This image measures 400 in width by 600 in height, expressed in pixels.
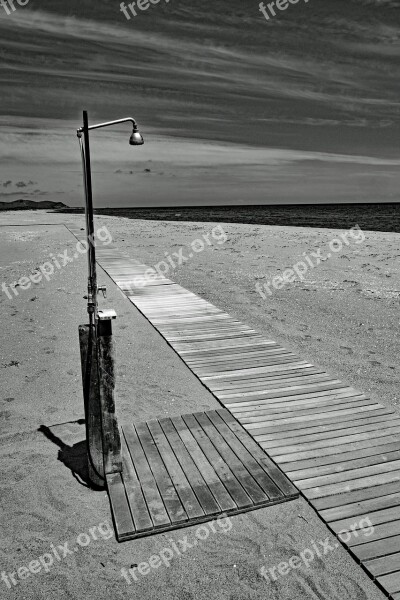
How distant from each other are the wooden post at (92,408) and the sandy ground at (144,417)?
259 mm

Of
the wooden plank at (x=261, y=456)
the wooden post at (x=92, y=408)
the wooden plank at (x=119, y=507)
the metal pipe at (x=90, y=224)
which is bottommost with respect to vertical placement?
the wooden plank at (x=119, y=507)

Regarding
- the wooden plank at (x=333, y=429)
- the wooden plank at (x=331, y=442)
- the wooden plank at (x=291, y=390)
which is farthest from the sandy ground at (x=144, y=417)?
the wooden plank at (x=333, y=429)

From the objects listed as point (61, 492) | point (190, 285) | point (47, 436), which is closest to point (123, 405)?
point (47, 436)

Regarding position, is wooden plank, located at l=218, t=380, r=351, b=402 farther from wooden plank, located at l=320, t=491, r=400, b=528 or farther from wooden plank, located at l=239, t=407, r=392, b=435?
wooden plank, located at l=320, t=491, r=400, b=528

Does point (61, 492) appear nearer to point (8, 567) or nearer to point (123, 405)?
point (8, 567)

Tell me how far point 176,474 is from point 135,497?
0.51 m

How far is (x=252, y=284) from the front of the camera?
14539 mm

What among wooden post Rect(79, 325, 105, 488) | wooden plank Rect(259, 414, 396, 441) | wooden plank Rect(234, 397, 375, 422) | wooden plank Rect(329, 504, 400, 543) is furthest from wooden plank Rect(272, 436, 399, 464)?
wooden post Rect(79, 325, 105, 488)

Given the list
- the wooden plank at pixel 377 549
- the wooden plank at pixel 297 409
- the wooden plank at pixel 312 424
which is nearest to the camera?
the wooden plank at pixel 377 549

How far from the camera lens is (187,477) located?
180 inches

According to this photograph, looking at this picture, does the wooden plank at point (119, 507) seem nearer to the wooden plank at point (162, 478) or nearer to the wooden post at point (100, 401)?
the wooden post at point (100, 401)

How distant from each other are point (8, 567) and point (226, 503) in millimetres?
1957

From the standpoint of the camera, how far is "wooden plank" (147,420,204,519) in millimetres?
4156

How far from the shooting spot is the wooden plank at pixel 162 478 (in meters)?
4.12
